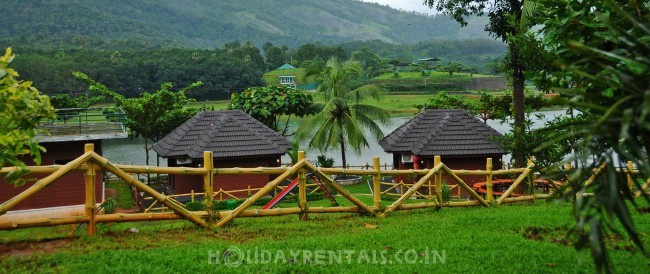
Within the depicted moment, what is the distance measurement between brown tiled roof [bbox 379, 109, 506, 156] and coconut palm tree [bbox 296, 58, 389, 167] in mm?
3849

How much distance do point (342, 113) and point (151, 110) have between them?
9188 millimetres

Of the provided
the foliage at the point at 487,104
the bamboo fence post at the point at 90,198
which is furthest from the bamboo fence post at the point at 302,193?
the foliage at the point at 487,104

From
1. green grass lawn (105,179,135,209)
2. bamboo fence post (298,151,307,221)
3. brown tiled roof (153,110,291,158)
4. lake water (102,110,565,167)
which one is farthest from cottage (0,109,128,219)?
lake water (102,110,565,167)

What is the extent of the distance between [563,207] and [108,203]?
7053 mm

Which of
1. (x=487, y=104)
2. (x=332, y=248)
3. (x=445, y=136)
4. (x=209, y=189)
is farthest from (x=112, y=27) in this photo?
(x=332, y=248)

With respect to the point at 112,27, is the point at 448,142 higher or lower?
lower

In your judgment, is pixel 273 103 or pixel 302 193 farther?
pixel 273 103

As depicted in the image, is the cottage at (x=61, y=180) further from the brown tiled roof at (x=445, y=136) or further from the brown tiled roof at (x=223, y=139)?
the brown tiled roof at (x=445, y=136)

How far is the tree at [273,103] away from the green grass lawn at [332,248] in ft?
69.6

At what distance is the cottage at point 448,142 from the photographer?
21.3 m

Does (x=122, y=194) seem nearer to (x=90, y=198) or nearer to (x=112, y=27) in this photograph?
(x=90, y=198)

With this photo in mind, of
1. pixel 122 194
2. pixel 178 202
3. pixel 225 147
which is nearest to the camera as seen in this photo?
pixel 178 202

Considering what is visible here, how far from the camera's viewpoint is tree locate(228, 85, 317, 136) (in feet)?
97.7

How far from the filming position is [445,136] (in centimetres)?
2184
